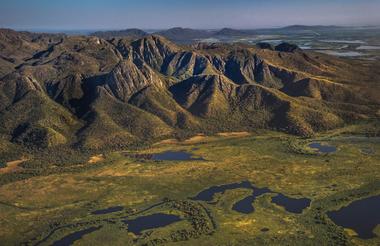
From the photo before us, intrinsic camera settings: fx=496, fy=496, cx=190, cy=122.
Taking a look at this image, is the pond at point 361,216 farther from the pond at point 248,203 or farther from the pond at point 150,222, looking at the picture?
the pond at point 150,222

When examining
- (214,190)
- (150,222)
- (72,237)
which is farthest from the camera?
(214,190)

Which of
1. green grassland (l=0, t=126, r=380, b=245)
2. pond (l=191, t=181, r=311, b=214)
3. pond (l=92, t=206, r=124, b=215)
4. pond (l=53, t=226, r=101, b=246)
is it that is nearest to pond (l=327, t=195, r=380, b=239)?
green grassland (l=0, t=126, r=380, b=245)

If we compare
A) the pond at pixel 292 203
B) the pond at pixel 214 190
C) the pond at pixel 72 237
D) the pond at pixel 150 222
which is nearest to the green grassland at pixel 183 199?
the pond at pixel 72 237

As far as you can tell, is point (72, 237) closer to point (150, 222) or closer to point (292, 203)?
point (150, 222)

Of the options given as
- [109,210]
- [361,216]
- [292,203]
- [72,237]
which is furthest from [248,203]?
[72,237]

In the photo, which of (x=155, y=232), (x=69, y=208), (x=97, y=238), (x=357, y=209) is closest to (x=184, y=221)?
(x=155, y=232)

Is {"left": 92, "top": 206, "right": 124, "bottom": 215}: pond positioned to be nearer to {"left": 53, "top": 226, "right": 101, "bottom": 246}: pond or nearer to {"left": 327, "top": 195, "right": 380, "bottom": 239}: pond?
{"left": 53, "top": 226, "right": 101, "bottom": 246}: pond
